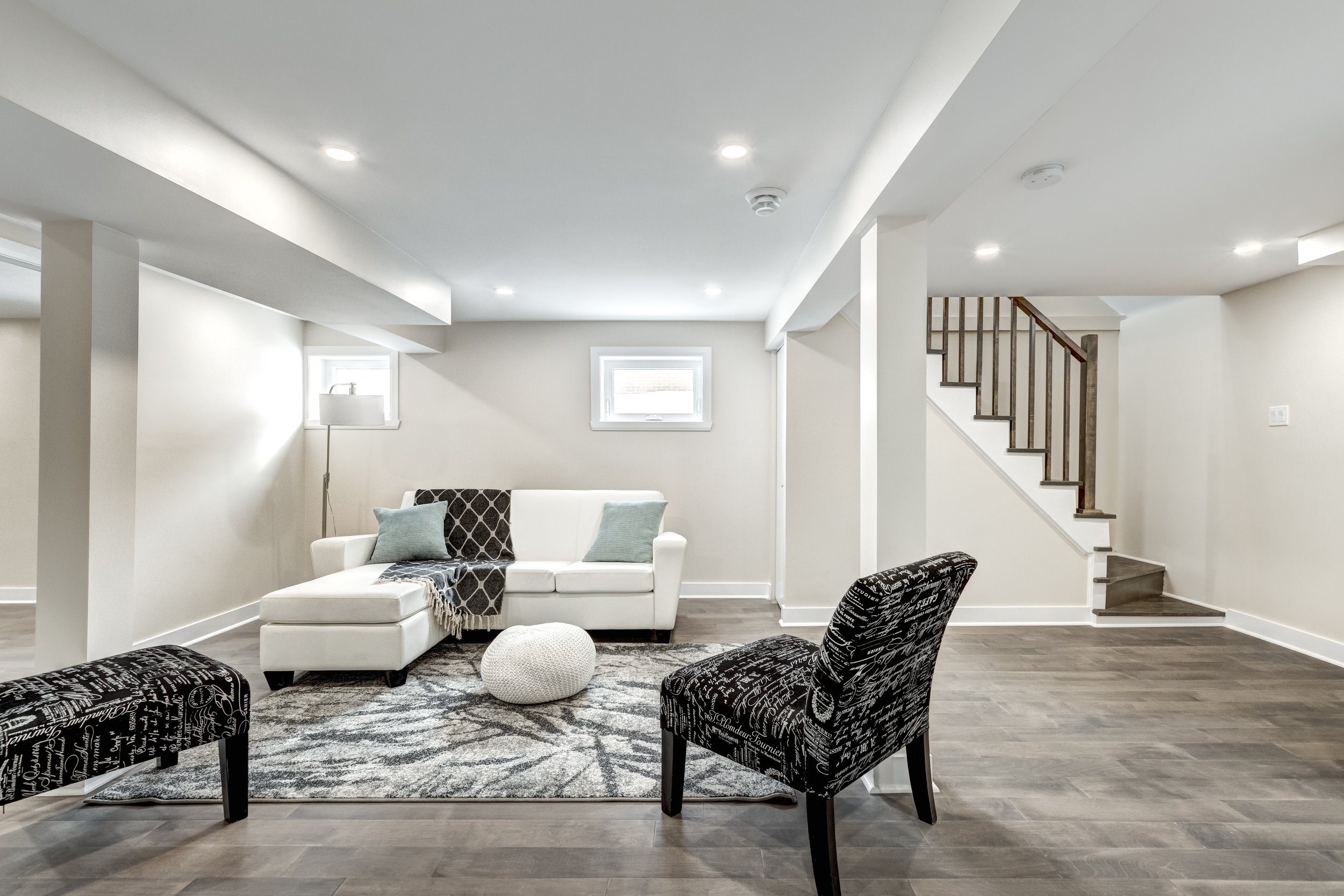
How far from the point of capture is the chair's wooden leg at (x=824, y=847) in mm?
1661

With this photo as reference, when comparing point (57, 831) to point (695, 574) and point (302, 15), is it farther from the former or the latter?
point (695, 574)

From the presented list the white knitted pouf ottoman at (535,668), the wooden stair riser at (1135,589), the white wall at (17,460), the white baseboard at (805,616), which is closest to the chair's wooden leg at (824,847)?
the white knitted pouf ottoman at (535,668)

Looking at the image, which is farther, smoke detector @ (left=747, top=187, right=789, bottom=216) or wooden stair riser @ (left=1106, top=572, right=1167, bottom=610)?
wooden stair riser @ (left=1106, top=572, right=1167, bottom=610)

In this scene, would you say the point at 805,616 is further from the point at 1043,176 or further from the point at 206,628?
the point at 206,628

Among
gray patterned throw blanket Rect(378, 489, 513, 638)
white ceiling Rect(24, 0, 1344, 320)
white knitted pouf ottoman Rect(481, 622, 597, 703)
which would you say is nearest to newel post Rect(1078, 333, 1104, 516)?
white ceiling Rect(24, 0, 1344, 320)

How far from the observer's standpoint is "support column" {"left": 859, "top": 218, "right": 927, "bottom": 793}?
7.50 ft

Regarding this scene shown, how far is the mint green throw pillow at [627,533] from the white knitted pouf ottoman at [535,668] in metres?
1.29

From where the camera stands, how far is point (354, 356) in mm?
5402

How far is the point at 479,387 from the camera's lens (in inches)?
214

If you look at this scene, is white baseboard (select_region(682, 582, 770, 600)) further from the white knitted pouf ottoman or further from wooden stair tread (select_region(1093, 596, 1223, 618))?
wooden stair tread (select_region(1093, 596, 1223, 618))

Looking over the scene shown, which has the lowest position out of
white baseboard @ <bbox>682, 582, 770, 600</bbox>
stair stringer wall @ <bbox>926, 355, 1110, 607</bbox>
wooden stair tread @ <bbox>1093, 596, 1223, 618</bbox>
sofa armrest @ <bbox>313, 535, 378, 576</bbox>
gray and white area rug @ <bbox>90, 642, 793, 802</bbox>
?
gray and white area rug @ <bbox>90, 642, 793, 802</bbox>

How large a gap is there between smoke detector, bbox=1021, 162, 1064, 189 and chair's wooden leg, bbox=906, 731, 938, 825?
2.13 m

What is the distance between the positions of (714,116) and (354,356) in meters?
4.38

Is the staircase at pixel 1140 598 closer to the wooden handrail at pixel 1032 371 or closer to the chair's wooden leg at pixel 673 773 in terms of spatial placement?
the wooden handrail at pixel 1032 371
